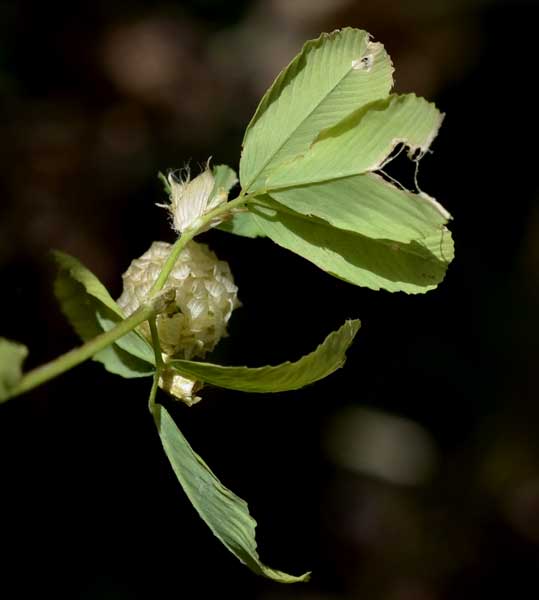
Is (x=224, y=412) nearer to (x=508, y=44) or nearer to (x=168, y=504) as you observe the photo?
(x=168, y=504)

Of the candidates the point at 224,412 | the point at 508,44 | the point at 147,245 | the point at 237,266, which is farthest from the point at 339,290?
the point at 508,44

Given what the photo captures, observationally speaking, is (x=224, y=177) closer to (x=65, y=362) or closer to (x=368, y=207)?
(x=368, y=207)

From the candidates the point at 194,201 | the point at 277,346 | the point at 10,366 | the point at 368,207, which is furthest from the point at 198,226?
the point at 277,346

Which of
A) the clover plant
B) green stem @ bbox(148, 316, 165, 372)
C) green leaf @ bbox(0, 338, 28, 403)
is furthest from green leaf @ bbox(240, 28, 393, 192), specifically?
green leaf @ bbox(0, 338, 28, 403)

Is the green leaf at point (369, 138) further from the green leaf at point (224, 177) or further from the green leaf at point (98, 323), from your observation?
the green leaf at point (98, 323)

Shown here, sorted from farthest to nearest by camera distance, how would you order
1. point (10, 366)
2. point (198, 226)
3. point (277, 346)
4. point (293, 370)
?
1. point (277, 346)
2. point (198, 226)
3. point (293, 370)
4. point (10, 366)
